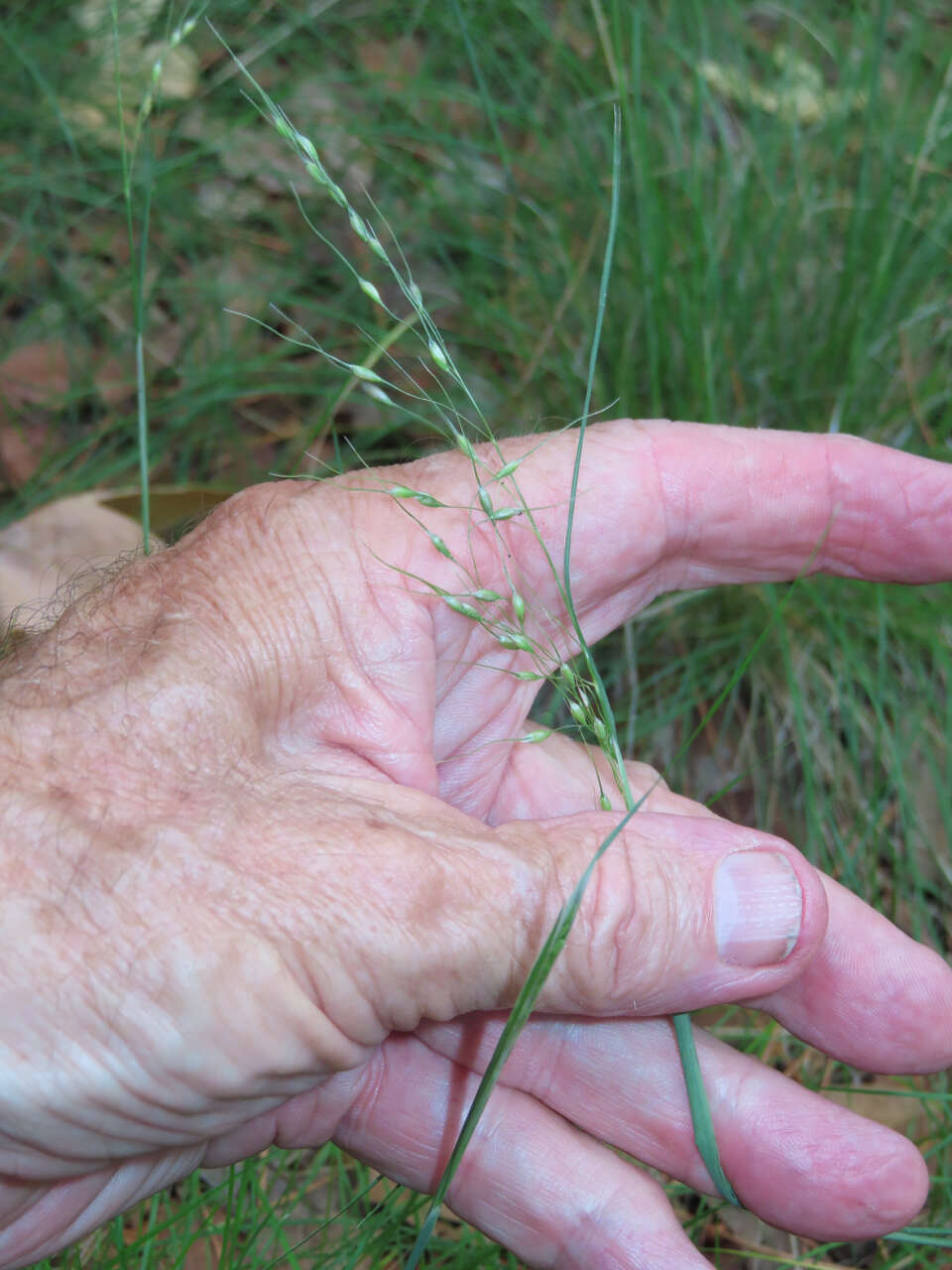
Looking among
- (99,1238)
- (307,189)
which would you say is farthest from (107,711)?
(307,189)

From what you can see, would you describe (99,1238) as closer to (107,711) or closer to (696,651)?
(107,711)

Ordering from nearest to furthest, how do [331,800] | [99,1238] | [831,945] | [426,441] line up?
[331,800]
[831,945]
[99,1238]
[426,441]

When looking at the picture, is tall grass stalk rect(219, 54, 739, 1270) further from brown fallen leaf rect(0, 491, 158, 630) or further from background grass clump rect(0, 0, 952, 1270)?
brown fallen leaf rect(0, 491, 158, 630)

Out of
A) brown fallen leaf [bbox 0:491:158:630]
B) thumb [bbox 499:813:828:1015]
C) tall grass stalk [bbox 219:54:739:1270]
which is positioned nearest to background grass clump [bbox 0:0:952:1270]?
brown fallen leaf [bbox 0:491:158:630]

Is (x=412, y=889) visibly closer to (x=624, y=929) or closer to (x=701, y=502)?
(x=624, y=929)

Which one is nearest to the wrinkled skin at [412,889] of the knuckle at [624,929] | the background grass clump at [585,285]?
the knuckle at [624,929]

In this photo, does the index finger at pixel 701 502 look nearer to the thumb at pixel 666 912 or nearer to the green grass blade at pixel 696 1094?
the thumb at pixel 666 912
